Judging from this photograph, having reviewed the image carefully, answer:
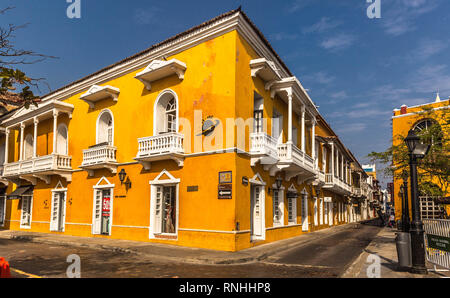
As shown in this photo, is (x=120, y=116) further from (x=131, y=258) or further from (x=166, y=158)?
(x=131, y=258)

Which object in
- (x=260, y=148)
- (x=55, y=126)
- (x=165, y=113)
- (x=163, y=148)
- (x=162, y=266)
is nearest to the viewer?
(x=162, y=266)

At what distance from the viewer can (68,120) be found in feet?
66.1

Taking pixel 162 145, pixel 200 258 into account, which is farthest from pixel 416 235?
pixel 162 145

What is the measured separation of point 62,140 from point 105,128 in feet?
14.4

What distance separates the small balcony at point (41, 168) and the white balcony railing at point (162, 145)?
6.78 metres

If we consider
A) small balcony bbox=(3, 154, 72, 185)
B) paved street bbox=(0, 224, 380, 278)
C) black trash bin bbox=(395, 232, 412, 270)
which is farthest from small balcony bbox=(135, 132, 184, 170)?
black trash bin bbox=(395, 232, 412, 270)

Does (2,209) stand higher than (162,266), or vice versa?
(2,209)

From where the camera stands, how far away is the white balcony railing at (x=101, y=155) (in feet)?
54.4

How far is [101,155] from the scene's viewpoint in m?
16.8

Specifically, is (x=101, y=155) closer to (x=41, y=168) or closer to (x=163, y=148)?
(x=163, y=148)

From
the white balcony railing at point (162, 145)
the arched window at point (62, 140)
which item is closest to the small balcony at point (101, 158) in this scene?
the white balcony railing at point (162, 145)

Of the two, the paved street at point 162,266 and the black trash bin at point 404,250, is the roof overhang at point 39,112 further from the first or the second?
the black trash bin at point 404,250

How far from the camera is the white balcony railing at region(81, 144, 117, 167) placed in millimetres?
16594
